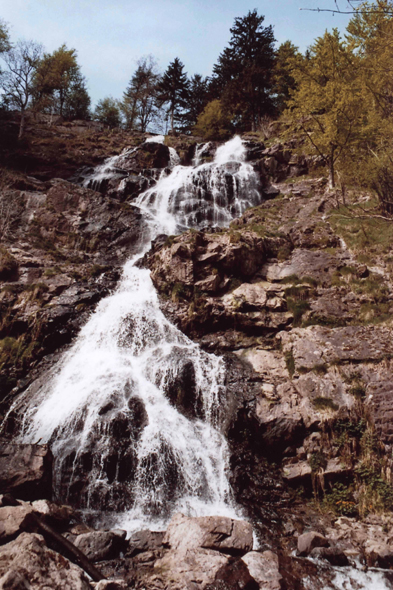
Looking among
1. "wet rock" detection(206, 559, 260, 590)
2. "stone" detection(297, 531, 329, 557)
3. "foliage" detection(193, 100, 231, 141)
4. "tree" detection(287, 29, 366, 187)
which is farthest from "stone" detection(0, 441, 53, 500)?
"foliage" detection(193, 100, 231, 141)

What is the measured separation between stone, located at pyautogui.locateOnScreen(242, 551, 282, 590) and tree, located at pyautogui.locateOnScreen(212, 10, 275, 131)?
34881 millimetres

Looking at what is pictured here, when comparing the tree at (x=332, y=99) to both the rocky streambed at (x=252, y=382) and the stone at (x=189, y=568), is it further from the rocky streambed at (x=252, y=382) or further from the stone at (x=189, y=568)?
the stone at (x=189, y=568)

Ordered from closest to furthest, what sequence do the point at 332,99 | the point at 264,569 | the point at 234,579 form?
the point at 234,579, the point at 264,569, the point at 332,99

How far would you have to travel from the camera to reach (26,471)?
6477mm

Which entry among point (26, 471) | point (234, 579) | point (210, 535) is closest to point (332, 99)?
→ point (210, 535)

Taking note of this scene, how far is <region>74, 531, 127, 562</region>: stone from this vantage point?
519 cm

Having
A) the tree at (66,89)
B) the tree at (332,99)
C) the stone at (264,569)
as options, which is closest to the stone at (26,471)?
the stone at (264,569)

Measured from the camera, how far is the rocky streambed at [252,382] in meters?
5.02

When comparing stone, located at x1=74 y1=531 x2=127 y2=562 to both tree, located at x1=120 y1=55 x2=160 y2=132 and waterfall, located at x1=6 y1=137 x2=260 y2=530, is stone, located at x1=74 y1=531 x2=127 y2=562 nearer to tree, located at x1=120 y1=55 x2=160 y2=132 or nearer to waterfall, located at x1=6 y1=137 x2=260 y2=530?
waterfall, located at x1=6 y1=137 x2=260 y2=530

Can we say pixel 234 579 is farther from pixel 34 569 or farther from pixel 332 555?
pixel 34 569

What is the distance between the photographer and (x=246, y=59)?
34.4 m

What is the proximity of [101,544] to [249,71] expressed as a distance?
126ft

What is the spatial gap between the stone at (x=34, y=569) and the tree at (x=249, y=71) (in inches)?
1409

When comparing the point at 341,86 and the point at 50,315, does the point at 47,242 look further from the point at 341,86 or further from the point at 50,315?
the point at 341,86
